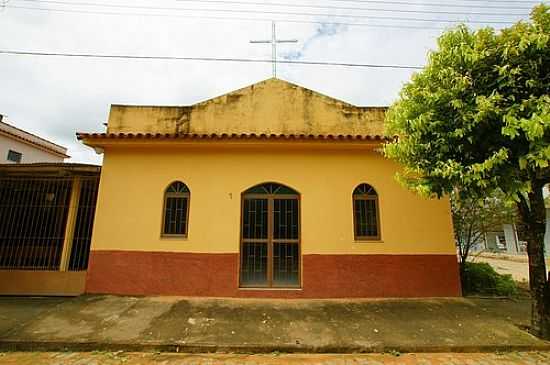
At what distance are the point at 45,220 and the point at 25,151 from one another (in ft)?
37.0

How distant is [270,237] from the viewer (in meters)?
6.24

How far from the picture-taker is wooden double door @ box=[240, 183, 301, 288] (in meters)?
6.10

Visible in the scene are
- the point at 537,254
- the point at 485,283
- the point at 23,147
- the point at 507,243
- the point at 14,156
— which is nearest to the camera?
the point at 537,254

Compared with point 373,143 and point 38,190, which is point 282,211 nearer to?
point 373,143

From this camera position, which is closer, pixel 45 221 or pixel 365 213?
pixel 365 213

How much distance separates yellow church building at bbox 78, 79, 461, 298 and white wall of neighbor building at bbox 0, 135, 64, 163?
11.7 meters

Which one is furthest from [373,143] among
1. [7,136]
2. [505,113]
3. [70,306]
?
[7,136]

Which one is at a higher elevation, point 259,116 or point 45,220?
point 259,116

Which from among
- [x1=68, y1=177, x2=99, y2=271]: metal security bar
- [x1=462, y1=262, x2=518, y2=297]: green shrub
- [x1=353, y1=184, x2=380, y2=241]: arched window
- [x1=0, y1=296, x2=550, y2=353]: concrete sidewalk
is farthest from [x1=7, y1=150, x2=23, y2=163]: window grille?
[x1=462, y1=262, x2=518, y2=297]: green shrub

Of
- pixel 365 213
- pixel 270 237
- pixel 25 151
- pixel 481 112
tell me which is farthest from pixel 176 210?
pixel 25 151

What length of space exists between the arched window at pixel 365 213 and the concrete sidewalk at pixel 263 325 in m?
1.44

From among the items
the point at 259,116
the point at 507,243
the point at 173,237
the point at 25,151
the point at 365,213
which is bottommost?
the point at 507,243

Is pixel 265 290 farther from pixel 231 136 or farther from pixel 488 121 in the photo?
pixel 488 121

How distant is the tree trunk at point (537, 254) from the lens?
4.29m
